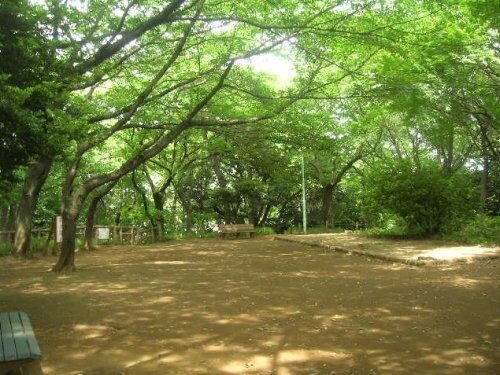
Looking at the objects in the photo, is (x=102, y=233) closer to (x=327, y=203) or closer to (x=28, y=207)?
(x=28, y=207)

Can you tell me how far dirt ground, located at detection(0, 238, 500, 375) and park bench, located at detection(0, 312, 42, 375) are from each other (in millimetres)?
899

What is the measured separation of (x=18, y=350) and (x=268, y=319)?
337 cm

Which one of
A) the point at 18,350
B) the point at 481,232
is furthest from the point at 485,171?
the point at 18,350

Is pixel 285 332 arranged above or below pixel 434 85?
below

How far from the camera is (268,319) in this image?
588 centimetres

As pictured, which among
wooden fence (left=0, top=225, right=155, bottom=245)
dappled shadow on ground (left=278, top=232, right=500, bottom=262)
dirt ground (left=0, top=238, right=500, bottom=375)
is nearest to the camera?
dirt ground (left=0, top=238, right=500, bottom=375)

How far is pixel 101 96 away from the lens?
1555cm

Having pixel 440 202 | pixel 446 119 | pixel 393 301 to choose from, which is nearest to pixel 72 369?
pixel 393 301

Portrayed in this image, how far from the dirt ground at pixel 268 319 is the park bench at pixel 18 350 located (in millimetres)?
899

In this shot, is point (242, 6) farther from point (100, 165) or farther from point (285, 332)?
point (100, 165)

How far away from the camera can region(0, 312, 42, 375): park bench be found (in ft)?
9.62

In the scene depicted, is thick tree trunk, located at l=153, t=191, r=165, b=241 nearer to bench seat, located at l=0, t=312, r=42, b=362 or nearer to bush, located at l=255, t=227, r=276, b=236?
bush, located at l=255, t=227, r=276, b=236

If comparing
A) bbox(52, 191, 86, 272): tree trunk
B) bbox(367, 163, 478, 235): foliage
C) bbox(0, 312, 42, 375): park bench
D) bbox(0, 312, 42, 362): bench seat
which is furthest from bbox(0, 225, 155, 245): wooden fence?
bbox(0, 312, 42, 375): park bench

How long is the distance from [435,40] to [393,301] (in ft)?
23.1
